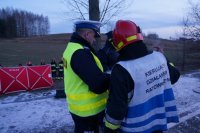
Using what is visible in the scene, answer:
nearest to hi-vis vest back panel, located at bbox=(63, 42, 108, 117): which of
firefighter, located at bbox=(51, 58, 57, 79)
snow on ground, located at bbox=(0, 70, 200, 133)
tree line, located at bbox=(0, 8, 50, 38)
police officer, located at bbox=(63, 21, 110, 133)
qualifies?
police officer, located at bbox=(63, 21, 110, 133)

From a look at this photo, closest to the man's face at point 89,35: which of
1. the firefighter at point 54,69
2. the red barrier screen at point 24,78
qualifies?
the red barrier screen at point 24,78

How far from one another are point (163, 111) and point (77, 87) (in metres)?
1.01

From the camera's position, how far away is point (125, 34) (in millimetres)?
2875

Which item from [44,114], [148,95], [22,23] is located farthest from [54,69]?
[22,23]

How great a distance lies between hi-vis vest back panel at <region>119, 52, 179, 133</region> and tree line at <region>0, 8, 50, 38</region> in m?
84.1

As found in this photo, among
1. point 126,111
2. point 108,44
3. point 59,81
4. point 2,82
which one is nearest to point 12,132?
point 108,44

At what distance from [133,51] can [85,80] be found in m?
0.66

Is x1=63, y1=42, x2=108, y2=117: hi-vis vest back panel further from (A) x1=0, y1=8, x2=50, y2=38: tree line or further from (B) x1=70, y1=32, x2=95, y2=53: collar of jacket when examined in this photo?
(A) x1=0, y1=8, x2=50, y2=38: tree line

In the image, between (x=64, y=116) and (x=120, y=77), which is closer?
(x=120, y=77)

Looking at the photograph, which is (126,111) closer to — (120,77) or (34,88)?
(120,77)

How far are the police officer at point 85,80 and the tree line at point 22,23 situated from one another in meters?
83.3

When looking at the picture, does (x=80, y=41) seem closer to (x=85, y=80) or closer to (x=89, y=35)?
(x=89, y=35)

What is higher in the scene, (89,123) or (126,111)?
(126,111)

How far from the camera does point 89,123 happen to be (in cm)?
358
